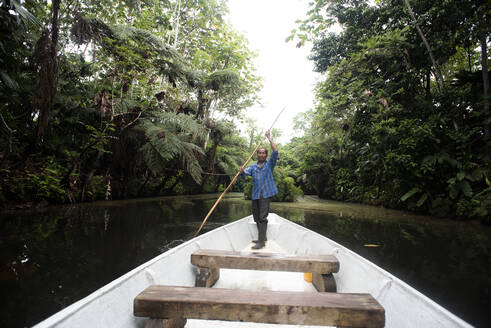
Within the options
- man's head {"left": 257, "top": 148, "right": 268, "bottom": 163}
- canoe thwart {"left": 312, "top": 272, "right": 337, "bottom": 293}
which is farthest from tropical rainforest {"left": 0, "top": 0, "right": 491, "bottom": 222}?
canoe thwart {"left": 312, "top": 272, "right": 337, "bottom": 293}

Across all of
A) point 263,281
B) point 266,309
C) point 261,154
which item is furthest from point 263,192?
point 266,309

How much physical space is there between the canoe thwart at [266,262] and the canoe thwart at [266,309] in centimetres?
59

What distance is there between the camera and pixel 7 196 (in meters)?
4.81

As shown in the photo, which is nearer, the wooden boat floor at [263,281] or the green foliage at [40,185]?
the wooden boat floor at [263,281]

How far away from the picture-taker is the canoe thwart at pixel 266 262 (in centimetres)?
154

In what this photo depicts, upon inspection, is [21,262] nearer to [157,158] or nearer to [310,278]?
[310,278]

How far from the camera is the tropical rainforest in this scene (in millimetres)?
4797

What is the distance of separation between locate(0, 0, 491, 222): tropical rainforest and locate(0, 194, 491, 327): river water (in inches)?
56.4

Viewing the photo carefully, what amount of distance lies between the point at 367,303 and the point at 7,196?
672 centimetres

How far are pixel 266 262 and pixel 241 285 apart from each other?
478 mm

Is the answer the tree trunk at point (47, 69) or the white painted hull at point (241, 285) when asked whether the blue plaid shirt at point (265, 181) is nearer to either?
the white painted hull at point (241, 285)

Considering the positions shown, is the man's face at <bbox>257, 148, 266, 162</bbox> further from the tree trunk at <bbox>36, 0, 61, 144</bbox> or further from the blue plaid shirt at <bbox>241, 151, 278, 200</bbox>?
the tree trunk at <bbox>36, 0, 61, 144</bbox>

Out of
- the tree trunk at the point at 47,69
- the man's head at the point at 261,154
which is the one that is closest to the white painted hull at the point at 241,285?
the man's head at the point at 261,154

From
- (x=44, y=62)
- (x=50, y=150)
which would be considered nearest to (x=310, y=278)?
(x=44, y=62)
